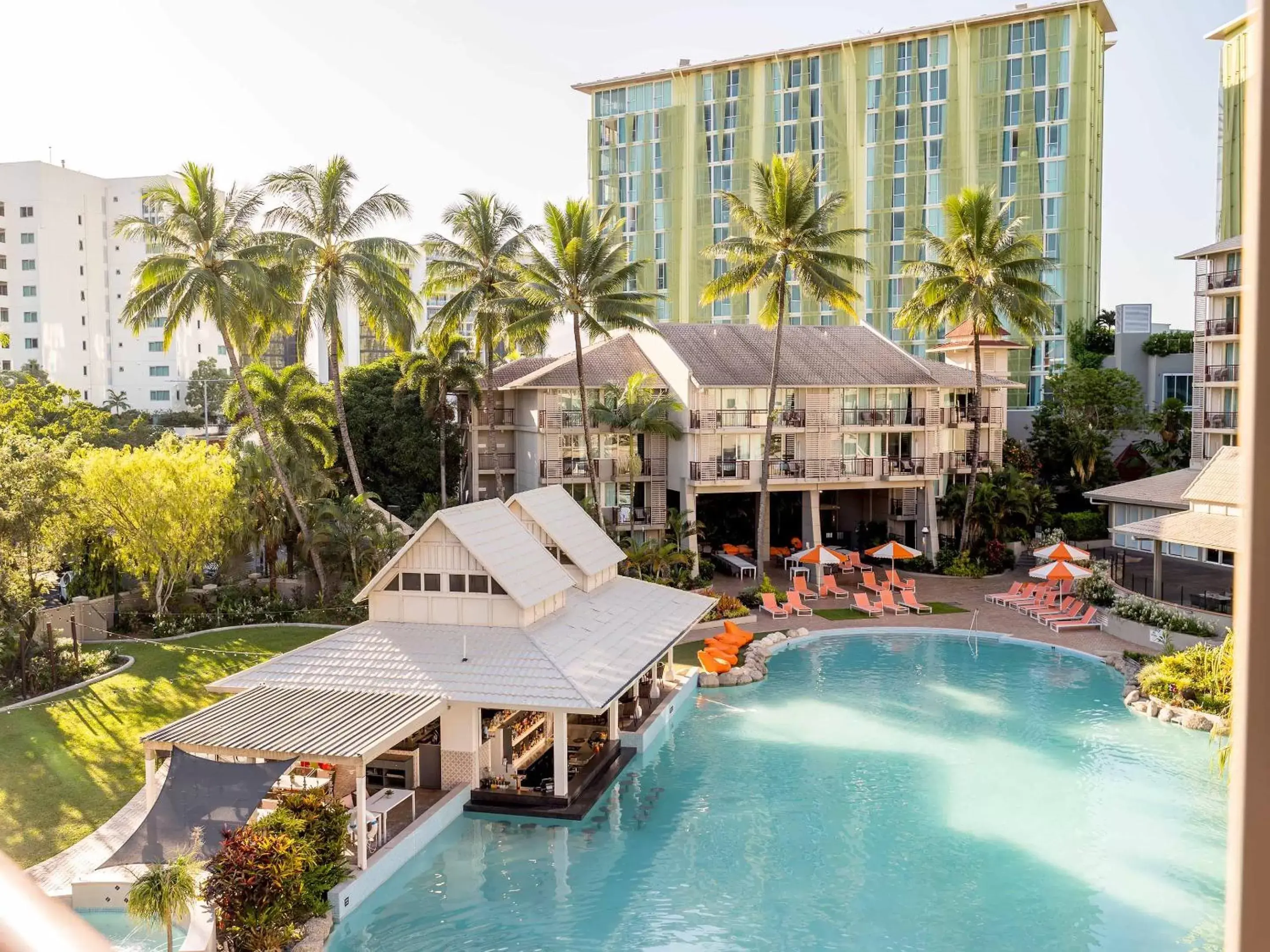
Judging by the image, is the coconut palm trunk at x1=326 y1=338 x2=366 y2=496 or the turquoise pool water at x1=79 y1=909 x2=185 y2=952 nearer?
the turquoise pool water at x1=79 y1=909 x2=185 y2=952

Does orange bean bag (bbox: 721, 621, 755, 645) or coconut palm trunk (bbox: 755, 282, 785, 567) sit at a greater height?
coconut palm trunk (bbox: 755, 282, 785, 567)

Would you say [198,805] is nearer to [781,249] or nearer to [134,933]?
[134,933]

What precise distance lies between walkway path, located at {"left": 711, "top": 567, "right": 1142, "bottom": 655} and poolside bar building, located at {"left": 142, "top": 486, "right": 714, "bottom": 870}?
9001mm

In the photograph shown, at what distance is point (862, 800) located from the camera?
1789cm

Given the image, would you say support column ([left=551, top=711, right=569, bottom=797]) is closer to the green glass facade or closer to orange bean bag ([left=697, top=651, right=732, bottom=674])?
orange bean bag ([left=697, top=651, right=732, bottom=674])

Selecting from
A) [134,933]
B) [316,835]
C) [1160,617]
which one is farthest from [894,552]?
[134,933]

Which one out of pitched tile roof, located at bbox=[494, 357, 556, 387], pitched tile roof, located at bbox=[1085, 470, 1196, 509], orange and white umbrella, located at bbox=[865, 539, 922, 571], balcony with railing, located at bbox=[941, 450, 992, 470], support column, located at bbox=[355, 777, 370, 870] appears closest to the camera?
support column, located at bbox=[355, 777, 370, 870]

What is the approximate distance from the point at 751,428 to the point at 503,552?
18.1 meters

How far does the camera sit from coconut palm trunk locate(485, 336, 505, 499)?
119ft

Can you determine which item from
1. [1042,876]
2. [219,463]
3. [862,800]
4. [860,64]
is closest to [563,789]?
[862,800]

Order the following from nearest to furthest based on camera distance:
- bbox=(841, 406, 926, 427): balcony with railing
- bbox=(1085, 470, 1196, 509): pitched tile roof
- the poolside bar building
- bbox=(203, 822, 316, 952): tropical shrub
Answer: bbox=(203, 822, 316, 952): tropical shrub → the poolside bar building → bbox=(1085, 470, 1196, 509): pitched tile roof → bbox=(841, 406, 926, 427): balcony with railing

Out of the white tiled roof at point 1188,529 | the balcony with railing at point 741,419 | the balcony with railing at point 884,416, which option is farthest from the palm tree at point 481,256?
the white tiled roof at point 1188,529

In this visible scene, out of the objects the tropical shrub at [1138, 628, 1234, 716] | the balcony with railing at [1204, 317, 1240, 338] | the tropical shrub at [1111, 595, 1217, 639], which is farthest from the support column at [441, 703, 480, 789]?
the balcony with railing at [1204, 317, 1240, 338]

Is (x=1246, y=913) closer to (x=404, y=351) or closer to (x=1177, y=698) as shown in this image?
(x=1177, y=698)
